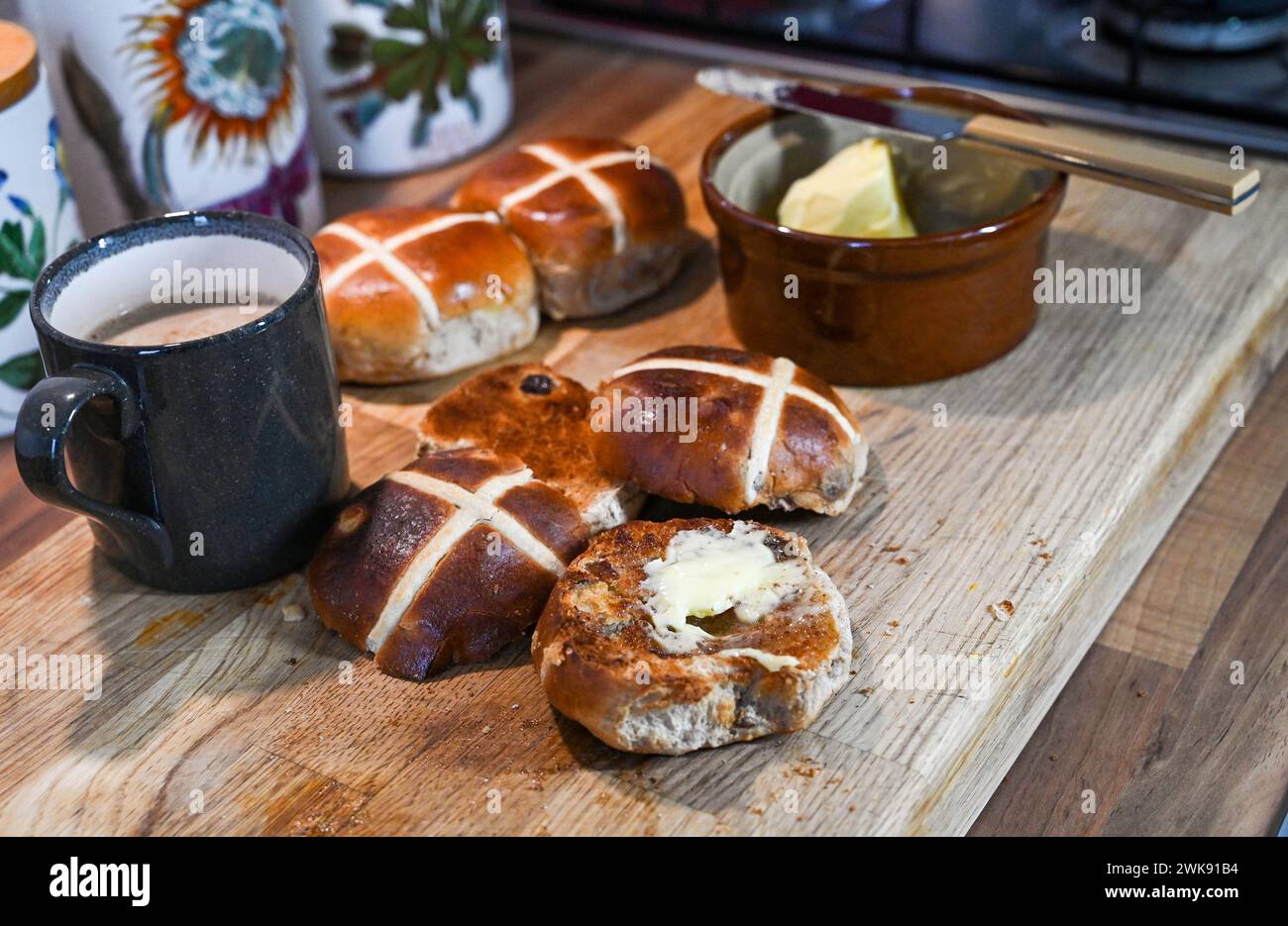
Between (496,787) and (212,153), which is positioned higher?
(212,153)

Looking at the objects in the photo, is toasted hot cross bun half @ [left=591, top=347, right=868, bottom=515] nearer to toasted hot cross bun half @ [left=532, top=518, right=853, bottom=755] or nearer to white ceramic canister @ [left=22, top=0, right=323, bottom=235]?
toasted hot cross bun half @ [left=532, top=518, right=853, bottom=755]

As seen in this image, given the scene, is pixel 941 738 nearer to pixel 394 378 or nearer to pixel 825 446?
pixel 825 446

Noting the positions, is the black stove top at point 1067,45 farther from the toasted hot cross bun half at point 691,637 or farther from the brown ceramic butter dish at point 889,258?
the toasted hot cross bun half at point 691,637

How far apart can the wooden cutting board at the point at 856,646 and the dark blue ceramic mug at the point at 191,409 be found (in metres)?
0.06

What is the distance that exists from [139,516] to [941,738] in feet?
2.10

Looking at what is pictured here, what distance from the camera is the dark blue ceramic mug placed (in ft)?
3.34

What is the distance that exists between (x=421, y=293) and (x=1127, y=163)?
0.68 m

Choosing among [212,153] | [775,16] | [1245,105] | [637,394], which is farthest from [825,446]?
[775,16]

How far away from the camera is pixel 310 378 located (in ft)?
3.65

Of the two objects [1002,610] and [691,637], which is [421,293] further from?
[1002,610]

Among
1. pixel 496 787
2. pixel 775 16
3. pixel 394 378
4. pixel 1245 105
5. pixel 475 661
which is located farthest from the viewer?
pixel 775 16

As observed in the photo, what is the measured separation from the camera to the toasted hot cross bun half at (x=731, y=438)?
1126mm

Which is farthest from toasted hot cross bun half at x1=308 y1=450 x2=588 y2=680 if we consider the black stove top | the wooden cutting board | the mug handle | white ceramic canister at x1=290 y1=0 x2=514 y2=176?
the black stove top

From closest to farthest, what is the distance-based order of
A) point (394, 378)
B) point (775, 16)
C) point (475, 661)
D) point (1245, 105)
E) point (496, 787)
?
point (496, 787), point (475, 661), point (394, 378), point (1245, 105), point (775, 16)
